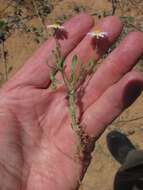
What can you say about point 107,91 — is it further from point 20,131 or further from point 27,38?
point 27,38

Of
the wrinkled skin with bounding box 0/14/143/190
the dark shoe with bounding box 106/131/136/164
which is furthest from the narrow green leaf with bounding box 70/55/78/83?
the dark shoe with bounding box 106/131/136/164

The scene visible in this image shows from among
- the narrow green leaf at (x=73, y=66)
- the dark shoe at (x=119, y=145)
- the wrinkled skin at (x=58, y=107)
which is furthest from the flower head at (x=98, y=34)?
the dark shoe at (x=119, y=145)

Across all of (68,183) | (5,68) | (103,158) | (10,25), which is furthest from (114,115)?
(10,25)

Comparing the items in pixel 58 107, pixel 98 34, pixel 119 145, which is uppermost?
pixel 98 34

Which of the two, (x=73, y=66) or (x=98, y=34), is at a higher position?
(x=98, y=34)

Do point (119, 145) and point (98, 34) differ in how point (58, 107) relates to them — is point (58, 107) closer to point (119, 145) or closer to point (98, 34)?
point (98, 34)

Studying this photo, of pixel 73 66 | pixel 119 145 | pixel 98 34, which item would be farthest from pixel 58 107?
pixel 119 145

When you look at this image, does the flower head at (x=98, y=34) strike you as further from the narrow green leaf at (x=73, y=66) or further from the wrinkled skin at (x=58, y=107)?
the narrow green leaf at (x=73, y=66)

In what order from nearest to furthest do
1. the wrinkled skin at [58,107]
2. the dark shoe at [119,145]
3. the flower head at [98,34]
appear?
1. the wrinkled skin at [58,107]
2. the flower head at [98,34]
3. the dark shoe at [119,145]
